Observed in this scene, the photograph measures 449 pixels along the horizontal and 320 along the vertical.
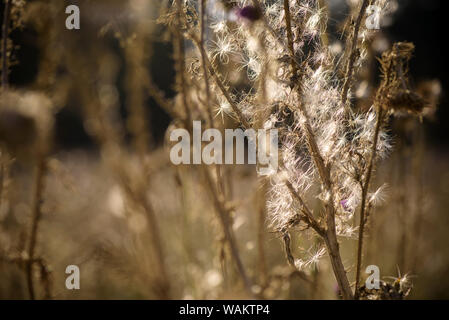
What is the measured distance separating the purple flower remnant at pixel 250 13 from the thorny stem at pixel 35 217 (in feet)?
1.87

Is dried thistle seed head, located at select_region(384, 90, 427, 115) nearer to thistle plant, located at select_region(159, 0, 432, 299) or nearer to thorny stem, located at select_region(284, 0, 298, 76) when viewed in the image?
thistle plant, located at select_region(159, 0, 432, 299)

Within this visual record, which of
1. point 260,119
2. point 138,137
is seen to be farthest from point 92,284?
point 260,119

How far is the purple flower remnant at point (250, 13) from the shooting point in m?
0.63

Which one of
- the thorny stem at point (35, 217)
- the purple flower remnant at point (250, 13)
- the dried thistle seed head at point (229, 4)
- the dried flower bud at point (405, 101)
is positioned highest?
the dried thistle seed head at point (229, 4)

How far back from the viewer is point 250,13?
2.07 feet

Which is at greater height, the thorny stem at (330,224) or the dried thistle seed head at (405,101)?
the dried thistle seed head at (405,101)

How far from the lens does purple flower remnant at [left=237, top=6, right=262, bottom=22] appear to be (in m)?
0.63

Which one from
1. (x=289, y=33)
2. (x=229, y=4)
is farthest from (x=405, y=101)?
(x=229, y=4)

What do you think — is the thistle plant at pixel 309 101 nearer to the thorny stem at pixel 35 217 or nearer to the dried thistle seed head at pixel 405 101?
the dried thistle seed head at pixel 405 101

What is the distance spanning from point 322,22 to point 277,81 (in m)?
0.14

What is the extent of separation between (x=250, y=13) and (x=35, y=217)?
2.13 feet

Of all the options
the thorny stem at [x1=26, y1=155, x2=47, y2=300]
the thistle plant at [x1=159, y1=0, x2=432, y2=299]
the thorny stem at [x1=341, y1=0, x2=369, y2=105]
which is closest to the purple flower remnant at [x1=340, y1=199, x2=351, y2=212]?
the thistle plant at [x1=159, y1=0, x2=432, y2=299]

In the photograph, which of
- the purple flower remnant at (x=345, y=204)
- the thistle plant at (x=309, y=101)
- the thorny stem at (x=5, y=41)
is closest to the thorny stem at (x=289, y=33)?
the thistle plant at (x=309, y=101)
